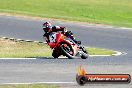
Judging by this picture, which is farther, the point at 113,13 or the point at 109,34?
the point at 113,13

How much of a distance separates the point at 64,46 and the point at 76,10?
20.7 m

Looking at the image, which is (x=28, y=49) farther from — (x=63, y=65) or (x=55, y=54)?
(x=63, y=65)

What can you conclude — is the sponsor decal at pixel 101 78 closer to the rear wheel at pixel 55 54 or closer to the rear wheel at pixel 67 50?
the rear wheel at pixel 67 50

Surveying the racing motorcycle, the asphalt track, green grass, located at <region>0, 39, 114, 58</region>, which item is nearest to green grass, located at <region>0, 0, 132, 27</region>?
the asphalt track

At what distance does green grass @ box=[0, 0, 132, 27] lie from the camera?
3888 cm

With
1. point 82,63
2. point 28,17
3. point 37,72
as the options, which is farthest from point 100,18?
point 37,72

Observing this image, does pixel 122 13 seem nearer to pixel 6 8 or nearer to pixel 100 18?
pixel 100 18

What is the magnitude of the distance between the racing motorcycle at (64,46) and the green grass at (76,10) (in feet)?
50.8

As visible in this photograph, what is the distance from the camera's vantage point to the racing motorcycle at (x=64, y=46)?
21.5m

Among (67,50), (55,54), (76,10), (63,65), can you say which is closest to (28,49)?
(55,54)

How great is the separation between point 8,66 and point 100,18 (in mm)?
22587

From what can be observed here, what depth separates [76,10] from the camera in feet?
138

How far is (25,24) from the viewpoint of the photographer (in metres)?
34.2

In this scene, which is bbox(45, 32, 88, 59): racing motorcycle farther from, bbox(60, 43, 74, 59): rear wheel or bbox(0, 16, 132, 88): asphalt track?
bbox(0, 16, 132, 88): asphalt track
